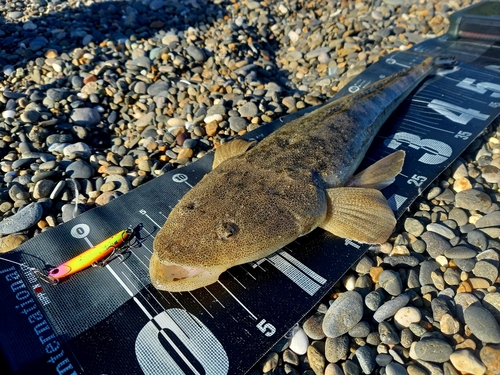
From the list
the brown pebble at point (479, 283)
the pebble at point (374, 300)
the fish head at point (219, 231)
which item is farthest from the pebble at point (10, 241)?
the brown pebble at point (479, 283)

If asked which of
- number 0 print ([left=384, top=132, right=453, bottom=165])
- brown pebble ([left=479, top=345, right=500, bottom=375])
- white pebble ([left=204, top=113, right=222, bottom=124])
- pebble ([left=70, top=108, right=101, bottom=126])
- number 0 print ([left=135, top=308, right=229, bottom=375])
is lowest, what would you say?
brown pebble ([left=479, top=345, right=500, bottom=375])

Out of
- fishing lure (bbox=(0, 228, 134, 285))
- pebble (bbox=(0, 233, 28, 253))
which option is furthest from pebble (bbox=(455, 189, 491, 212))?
pebble (bbox=(0, 233, 28, 253))

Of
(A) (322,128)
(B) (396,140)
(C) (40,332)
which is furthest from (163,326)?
(B) (396,140)

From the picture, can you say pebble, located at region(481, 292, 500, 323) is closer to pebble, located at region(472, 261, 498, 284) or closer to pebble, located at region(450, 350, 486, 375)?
pebble, located at region(472, 261, 498, 284)

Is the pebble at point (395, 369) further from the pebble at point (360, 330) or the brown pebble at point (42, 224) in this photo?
the brown pebble at point (42, 224)

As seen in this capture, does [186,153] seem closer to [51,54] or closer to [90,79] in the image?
[90,79]

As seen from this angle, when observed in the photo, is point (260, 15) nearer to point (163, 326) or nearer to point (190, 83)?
point (190, 83)

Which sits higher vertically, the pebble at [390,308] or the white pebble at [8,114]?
the white pebble at [8,114]

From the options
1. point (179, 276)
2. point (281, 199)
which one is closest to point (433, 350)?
point (281, 199)
